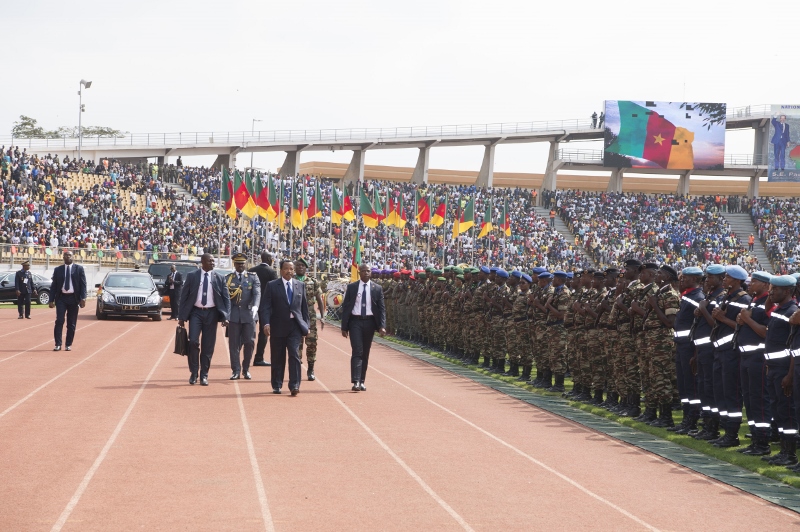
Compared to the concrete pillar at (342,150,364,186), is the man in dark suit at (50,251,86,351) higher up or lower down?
lower down

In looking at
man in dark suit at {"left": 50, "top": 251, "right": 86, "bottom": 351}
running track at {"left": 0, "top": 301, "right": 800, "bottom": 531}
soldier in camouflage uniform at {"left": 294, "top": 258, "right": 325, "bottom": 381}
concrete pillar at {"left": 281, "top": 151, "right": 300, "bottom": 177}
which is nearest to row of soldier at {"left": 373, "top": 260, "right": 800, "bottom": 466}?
running track at {"left": 0, "top": 301, "right": 800, "bottom": 531}

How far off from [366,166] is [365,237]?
22.1 metres

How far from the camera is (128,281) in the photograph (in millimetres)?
32812

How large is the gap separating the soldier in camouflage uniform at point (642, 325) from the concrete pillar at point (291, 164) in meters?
56.6

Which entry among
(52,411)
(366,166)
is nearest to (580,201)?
(366,166)

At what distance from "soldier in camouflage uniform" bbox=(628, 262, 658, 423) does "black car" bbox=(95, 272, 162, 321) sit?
2095 cm

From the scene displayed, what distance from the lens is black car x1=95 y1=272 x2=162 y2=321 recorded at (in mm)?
31312

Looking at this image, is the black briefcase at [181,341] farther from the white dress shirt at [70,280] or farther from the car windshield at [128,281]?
the car windshield at [128,281]

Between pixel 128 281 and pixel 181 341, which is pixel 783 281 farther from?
pixel 128 281

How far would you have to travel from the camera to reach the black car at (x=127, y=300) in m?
31.3

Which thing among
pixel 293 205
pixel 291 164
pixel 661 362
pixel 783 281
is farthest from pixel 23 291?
pixel 291 164

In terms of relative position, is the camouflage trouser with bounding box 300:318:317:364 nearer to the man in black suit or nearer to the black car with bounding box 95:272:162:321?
the man in black suit

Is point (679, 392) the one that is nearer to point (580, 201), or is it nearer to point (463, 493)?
point (463, 493)

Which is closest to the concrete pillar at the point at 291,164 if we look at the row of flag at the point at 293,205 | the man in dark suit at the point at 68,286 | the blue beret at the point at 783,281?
the row of flag at the point at 293,205
